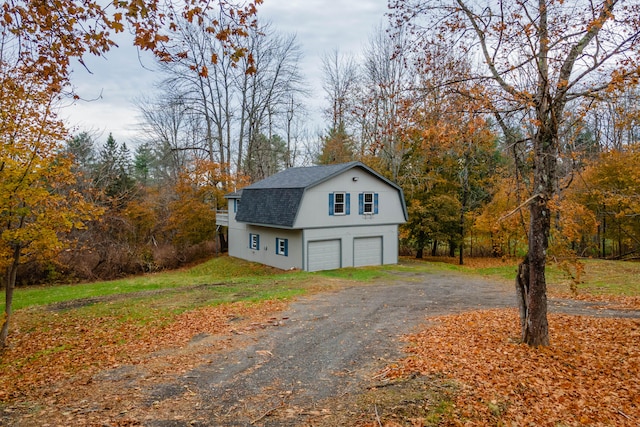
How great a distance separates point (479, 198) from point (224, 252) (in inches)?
764

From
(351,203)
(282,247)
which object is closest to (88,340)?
(282,247)

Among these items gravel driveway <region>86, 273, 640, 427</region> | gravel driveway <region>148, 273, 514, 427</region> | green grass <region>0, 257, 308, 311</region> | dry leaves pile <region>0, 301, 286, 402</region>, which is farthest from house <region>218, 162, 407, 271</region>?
dry leaves pile <region>0, 301, 286, 402</region>

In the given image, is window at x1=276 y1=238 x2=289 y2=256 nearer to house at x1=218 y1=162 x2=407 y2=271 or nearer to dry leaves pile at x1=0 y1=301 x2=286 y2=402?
house at x1=218 y1=162 x2=407 y2=271

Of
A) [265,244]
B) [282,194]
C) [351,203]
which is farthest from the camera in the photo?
[265,244]

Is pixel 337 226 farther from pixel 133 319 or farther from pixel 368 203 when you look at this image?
pixel 133 319

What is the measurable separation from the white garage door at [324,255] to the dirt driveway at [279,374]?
980 centimetres

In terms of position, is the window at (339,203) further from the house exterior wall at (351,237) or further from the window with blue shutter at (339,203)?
the house exterior wall at (351,237)

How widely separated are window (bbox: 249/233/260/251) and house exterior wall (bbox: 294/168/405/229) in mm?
5424

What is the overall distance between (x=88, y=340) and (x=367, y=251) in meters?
16.6

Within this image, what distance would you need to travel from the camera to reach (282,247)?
2267cm

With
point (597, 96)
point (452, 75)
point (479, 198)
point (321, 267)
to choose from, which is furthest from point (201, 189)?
point (597, 96)

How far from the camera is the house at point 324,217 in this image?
2102 centimetres

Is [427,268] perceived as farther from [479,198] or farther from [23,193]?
[23,193]

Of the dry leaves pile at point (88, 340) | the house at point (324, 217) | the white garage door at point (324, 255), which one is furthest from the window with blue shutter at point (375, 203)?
the dry leaves pile at point (88, 340)
